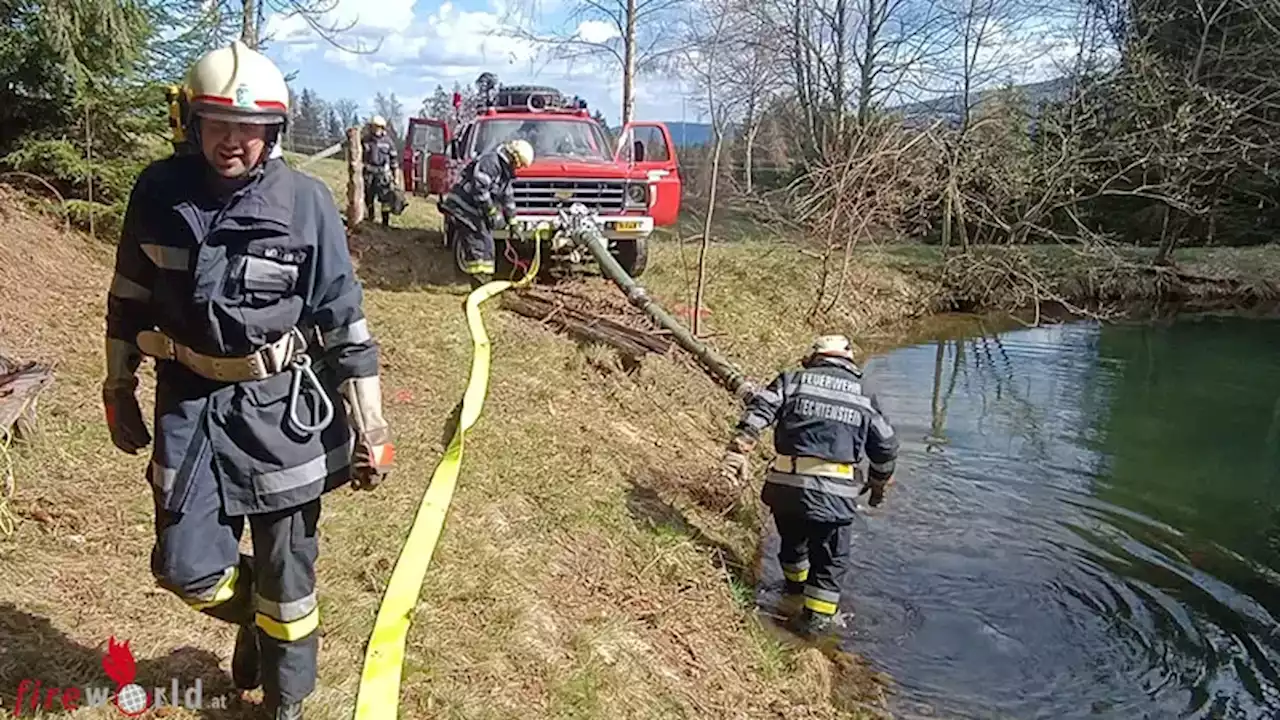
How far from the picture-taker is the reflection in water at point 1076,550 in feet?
18.7

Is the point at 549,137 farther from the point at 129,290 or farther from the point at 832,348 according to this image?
the point at 129,290

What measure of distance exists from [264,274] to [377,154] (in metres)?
12.7

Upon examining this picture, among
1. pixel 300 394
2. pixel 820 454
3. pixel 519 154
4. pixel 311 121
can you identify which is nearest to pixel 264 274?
pixel 300 394

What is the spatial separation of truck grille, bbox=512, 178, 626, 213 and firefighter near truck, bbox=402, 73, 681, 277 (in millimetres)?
11

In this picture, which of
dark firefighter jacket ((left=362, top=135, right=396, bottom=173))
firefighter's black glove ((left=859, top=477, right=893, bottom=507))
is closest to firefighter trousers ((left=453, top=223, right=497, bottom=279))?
dark firefighter jacket ((left=362, top=135, right=396, bottom=173))

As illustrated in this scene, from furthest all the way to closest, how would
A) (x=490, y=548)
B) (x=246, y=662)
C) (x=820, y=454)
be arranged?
(x=820, y=454)
(x=490, y=548)
(x=246, y=662)

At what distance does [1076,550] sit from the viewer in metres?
7.44

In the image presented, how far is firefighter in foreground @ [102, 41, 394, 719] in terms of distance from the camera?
8.71ft

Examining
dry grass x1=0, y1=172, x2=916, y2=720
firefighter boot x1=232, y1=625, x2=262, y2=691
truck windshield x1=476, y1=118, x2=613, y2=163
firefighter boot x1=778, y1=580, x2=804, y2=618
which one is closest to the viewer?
firefighter boot x1=232, y1=625, x2=262, y2=691

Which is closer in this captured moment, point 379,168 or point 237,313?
point 237,313

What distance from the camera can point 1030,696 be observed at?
18.2 feet

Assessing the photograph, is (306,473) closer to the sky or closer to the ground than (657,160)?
closer to the ground

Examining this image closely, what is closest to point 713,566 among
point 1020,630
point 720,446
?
point 1020,630

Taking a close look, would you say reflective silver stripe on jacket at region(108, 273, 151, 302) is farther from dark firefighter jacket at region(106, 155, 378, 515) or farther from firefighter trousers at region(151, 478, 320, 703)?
firefighter trousers at region(151, 478, 320, 703)
